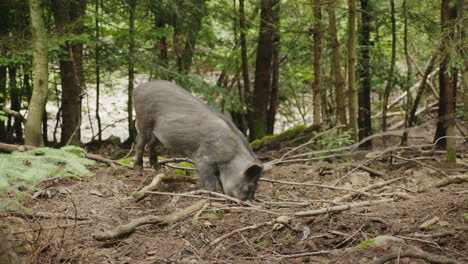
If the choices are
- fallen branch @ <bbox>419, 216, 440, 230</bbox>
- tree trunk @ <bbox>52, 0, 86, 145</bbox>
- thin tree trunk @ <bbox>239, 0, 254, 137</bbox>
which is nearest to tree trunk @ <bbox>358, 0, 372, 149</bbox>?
thin tree trunk @ <bbox>239, 0, 254, 137</bbox>

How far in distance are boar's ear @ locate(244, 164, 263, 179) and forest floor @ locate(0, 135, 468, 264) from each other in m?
0.35

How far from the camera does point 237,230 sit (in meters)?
4.34

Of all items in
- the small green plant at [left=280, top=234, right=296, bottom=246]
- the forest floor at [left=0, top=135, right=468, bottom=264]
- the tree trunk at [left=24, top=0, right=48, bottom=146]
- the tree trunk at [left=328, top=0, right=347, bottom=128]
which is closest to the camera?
the forest floor at [left=0, top=135, right=468, bottom=264]

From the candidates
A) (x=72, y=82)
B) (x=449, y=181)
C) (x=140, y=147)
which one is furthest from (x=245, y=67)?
(x=449, y=181)

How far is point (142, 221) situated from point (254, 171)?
1.92 m

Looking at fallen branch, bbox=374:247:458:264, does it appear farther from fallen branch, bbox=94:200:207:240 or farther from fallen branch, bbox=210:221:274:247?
fallen branch, bbox=94:200:207:240

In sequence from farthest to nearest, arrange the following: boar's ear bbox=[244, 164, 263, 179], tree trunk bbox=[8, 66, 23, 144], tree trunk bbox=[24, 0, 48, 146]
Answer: tree trunk bbox=[8, 66, 23, 144], tree trunk bbox=[24, 0, 48, 146], boar's ear bbox=[244, 164, 263, 179]

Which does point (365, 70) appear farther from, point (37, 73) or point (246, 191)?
point (37, 73)

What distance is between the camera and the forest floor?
12.8 ft

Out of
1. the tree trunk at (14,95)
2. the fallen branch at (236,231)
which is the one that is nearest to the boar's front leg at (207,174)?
the fallen branch at (236,231)

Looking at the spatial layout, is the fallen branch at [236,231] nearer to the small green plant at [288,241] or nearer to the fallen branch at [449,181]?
the small green plant at [288,241]

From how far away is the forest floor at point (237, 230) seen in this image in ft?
12.8

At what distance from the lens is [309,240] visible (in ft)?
14.1

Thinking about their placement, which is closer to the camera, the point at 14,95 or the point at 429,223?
the point at 429,223
